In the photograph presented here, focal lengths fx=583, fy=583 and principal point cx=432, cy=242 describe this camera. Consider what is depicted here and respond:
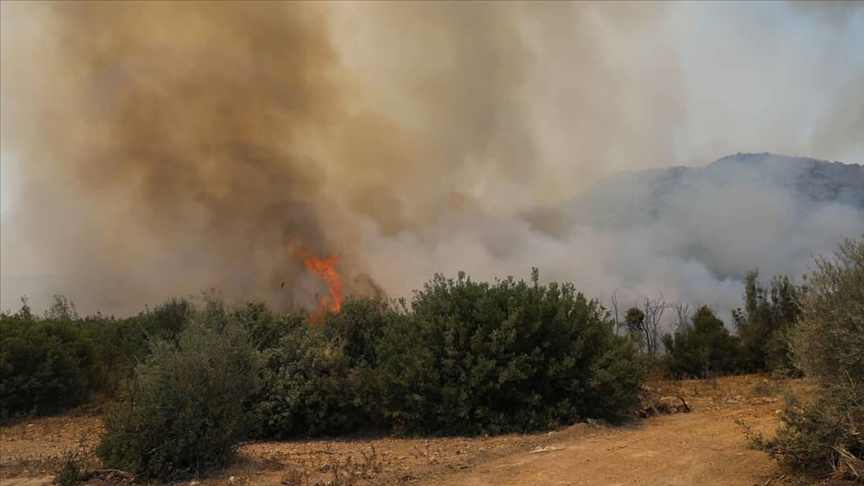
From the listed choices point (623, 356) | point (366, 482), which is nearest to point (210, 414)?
point (366, 482)

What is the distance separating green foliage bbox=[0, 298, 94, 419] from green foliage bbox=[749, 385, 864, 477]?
48.2ft

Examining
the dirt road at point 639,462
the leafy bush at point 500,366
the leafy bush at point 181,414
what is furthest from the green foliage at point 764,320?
the leafy bush at point 181,414

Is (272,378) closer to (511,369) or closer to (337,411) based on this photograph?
(337,411)

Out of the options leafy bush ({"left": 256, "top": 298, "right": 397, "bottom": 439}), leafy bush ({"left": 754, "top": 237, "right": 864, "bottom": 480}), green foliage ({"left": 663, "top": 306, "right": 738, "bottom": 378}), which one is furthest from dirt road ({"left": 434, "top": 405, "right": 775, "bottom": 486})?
green foliage ({"left": 663, "top": 306, "right": 738, "bottom": 378})

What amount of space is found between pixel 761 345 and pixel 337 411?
1673 centimetres

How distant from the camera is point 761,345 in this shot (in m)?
20.7

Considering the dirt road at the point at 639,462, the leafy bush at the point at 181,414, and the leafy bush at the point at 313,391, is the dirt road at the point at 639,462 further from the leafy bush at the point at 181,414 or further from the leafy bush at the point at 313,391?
the leafy bush at the point at 313,391

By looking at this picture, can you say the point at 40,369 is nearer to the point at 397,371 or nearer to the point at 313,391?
the point at 313,391

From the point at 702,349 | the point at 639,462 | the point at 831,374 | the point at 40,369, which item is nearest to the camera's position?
the point at 831,374

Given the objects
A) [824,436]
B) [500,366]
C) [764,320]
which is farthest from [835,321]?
[764,320]

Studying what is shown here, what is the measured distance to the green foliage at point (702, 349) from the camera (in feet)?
66.1

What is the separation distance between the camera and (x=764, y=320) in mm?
22109

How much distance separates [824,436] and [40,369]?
1531 cm

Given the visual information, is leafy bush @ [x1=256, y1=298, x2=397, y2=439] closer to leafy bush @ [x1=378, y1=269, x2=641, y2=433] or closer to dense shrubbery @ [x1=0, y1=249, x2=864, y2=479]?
dense shrubbery @ [x1=0, y1=249, x2=864, y2=479]
